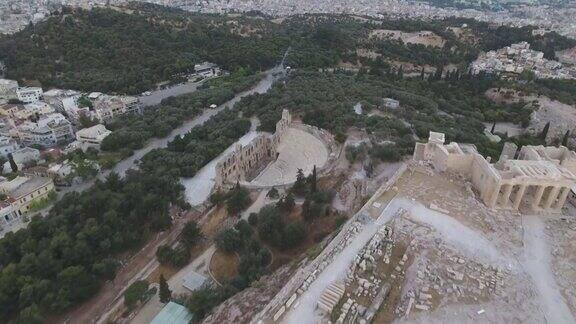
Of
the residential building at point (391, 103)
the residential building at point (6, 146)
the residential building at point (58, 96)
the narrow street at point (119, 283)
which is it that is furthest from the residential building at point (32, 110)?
the residential building at point (391, 103)

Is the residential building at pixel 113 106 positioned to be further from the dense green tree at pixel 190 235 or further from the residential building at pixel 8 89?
the dense green tree at pixel 190 235

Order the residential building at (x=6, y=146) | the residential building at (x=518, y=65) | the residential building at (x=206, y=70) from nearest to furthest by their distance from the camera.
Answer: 1. the residential building at (x=6, y=146)
2. the residential building at (x=206, y=70)
3. the residential building at (x=518, y=65)

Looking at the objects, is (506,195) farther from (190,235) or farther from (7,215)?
(7,215)

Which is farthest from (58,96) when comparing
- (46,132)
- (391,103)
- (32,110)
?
(391,103)

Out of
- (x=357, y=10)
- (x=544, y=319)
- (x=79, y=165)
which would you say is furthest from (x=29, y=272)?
(x=357, y=10)

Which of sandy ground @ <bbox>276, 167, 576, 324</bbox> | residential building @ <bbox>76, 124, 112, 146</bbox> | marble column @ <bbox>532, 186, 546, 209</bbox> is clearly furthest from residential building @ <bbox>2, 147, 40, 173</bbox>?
marble column @ <bbox>532, 186, 546, 209</bbox>
